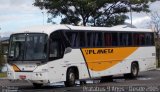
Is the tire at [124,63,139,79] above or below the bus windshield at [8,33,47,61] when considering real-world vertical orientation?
below

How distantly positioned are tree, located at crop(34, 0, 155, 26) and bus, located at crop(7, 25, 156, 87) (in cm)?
1505

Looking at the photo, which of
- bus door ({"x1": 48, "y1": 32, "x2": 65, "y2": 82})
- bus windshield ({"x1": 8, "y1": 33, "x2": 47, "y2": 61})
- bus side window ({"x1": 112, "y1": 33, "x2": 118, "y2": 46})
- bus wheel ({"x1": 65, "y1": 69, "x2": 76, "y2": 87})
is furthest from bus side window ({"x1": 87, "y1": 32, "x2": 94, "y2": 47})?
bus windshield ({"x1": 8, "y1": 33, "x2": 47, "y2": 61})

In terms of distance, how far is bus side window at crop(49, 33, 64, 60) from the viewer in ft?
78.1

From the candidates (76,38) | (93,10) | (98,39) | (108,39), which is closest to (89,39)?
(98,39)

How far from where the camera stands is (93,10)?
45719 mm

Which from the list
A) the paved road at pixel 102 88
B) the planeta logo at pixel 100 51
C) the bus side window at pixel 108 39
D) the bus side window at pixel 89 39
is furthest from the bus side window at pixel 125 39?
the paved road at pixel 102 88

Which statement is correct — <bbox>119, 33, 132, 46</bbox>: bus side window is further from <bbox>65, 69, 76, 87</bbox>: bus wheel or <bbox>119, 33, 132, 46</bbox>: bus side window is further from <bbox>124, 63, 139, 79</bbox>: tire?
<bbox>65, 69, 76, 87</bbox>: bus wheel

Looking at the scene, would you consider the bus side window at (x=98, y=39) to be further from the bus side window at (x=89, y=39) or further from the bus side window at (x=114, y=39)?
the bus side window at (x=114, y=39)

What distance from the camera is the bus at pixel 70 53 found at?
76.7 feet

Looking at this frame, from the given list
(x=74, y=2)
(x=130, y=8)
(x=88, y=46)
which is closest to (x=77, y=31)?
(x=88, y=46)

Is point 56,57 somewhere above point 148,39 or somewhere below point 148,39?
below

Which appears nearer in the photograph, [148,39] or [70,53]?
[70,53]

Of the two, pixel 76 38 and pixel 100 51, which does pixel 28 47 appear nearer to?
pixel 76 38

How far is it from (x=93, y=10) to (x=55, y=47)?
2198 cm
